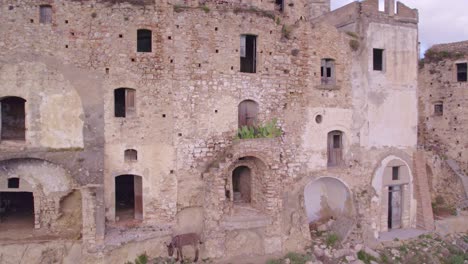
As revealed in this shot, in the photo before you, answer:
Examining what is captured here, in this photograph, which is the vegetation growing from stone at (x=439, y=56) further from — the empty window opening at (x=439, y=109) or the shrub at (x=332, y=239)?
the shrub at (x=332, y=239)

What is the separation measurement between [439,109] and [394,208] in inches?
338

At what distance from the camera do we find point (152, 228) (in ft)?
56.0

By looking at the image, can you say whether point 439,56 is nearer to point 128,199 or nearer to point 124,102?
point 124,102

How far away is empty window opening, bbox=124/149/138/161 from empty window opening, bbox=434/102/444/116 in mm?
20136

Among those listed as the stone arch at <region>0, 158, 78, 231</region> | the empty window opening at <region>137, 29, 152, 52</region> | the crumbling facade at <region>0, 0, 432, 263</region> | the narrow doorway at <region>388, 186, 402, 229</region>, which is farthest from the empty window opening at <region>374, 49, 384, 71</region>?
the stone arch at <region>0, 158, 78, 231</region>

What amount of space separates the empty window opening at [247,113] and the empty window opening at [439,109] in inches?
566

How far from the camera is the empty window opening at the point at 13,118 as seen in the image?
700 inches

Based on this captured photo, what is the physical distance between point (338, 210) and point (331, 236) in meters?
2.66

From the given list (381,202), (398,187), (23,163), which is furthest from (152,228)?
(398,187)

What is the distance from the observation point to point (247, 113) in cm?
1927

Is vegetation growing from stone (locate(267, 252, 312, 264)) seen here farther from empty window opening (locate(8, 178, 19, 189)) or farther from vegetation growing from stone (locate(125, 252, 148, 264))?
empty window opening (locate(8, 178, 19, 189))

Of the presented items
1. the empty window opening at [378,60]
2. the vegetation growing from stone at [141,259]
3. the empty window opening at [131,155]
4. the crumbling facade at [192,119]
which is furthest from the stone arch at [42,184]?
the empty window opening at [378,60]

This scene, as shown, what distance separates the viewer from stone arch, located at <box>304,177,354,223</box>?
2145 cm

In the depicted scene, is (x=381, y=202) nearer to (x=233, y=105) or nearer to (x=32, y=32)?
(x=233, y=105)
